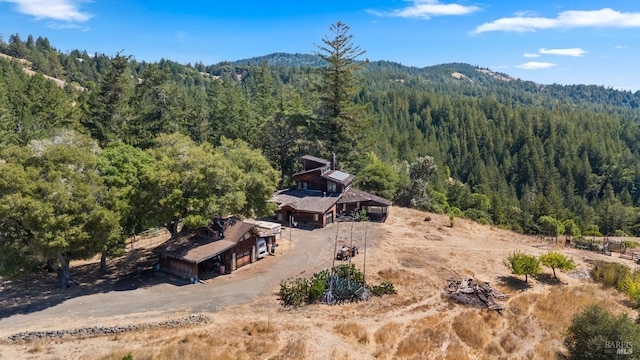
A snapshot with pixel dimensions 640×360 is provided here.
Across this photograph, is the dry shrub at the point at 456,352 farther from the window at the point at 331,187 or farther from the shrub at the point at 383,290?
the window at the point at 331,187

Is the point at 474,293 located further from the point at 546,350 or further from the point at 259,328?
the point at 259,328

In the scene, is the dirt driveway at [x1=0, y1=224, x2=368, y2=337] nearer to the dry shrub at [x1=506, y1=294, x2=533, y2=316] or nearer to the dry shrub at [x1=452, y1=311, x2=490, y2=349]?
the dry shrub at [x1=452, y1=311, x2=490, y2=349]

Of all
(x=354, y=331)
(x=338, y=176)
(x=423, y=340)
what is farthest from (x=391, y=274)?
(x=338, y=176)

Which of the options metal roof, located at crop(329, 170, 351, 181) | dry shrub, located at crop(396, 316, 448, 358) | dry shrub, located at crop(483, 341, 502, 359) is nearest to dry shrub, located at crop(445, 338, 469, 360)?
dry shrub, located at crop(396, 316, 448, 358)

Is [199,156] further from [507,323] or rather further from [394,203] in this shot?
[394,203]

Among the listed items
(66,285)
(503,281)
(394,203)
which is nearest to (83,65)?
(394,203)

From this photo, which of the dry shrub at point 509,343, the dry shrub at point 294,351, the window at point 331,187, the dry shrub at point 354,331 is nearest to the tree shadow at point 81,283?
the dry shrub at point 294,351
